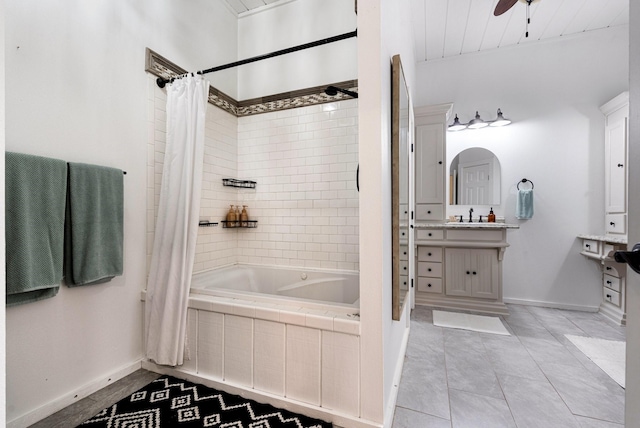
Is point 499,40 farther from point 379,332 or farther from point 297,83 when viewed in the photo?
point 379,332

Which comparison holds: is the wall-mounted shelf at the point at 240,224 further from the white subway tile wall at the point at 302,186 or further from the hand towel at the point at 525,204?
the hand towel at the point at 525,204

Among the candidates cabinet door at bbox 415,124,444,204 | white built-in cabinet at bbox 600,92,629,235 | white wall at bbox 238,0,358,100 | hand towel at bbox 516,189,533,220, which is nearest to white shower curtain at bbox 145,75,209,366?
white wall at bbox 238,0,358,100

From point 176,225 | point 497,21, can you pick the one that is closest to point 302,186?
point 176,225

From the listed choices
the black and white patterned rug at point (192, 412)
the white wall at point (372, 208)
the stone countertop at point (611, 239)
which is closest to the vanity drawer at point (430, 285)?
the stone countertop at point (611, 239)

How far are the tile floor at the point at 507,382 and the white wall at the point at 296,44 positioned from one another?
7.99 ft

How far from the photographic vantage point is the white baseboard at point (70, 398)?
4.67ft

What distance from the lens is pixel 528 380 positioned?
1864 millimetres

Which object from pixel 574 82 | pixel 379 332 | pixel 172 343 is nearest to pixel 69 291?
pixel 172 343

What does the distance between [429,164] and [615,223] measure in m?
1.89

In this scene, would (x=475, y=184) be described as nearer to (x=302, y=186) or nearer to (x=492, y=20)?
A: (x=492, y=20)

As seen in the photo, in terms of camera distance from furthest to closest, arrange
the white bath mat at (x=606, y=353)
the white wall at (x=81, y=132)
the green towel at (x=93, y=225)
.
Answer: the white bath mat at (x=606, y=353)
the green towel at (x=93, y=225)
the white wall at (x=81, y=132)

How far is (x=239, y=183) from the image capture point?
286 centimetres

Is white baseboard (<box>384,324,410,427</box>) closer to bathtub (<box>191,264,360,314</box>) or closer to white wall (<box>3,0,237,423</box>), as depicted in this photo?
bathtub (<box>191,264,360,314</box>)

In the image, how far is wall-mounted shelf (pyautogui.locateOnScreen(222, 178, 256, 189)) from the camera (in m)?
2.75
